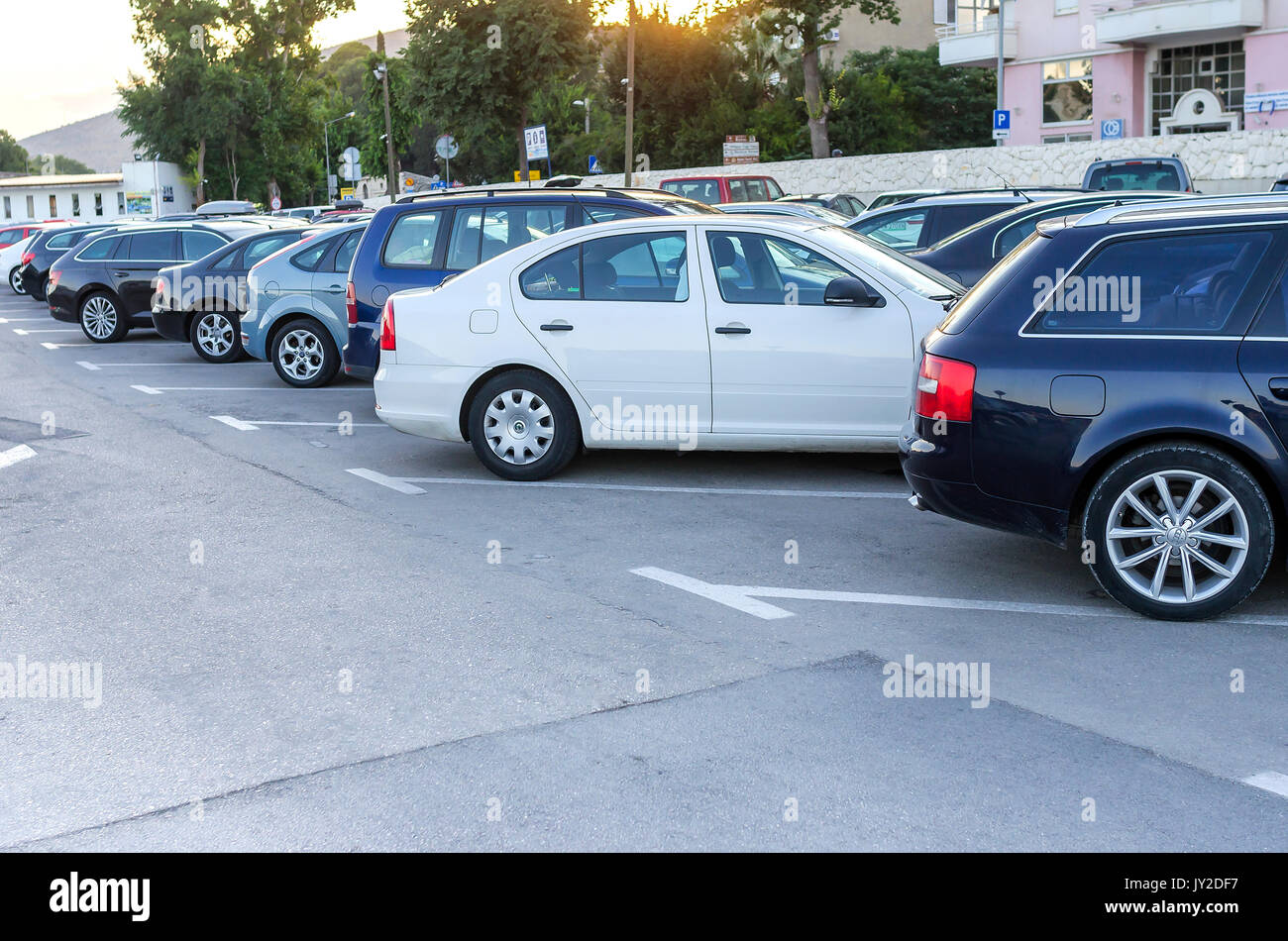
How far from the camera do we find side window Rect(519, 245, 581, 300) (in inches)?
356

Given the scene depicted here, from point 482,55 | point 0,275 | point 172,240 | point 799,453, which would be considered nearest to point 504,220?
point 799,453

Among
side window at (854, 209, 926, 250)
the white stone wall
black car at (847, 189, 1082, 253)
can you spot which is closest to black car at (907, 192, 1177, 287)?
black car at (847, 189, 1082, 253)

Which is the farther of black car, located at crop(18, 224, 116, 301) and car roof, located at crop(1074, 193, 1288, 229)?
A: black car, located at crop(18, 224, 116, 301)

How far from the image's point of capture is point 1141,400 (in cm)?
592

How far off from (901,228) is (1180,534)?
9.92 m

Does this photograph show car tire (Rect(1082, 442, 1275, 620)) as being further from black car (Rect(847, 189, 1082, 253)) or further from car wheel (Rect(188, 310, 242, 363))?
car wheel (Rect(188, 310, 242, 363))

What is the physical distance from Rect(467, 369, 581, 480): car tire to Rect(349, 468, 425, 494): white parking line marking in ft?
1.61

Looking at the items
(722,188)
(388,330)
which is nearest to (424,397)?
(388,330)

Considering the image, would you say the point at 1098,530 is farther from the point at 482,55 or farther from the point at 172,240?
the point at 482,55

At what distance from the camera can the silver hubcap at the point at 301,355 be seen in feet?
47.9

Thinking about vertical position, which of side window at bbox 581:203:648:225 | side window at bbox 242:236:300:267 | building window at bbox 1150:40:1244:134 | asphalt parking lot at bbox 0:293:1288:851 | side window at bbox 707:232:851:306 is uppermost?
building window at bbox 1150:40:1244:134

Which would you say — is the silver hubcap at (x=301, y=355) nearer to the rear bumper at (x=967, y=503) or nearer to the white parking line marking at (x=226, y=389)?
the white parking line marking at (x=226, y=389)

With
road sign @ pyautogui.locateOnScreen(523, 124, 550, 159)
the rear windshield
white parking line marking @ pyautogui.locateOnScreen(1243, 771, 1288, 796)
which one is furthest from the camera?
road sign @ pyautogui.locateOnScreen(523, 124, 550, 159)
